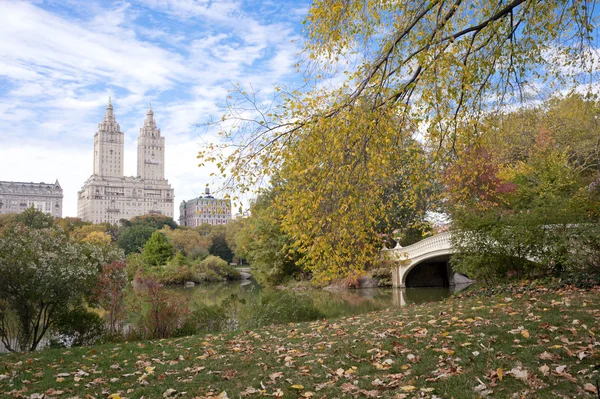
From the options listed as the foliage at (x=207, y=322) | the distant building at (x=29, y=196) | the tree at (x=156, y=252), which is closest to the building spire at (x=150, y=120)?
the distant building at (x=29, y=196)

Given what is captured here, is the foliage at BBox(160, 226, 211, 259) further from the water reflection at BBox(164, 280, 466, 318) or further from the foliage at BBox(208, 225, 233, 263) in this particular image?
the water reflection at BBox(164, 280, 466, 318)

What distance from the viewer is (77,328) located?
33.3 ft

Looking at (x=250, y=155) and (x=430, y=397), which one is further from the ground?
(x=250, y=155)

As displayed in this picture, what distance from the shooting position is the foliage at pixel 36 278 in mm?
9266

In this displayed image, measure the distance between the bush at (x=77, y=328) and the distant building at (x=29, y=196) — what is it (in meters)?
137

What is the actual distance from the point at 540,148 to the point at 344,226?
16.9 m

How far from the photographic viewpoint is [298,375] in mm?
5168

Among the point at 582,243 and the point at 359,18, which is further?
the point at 582,243

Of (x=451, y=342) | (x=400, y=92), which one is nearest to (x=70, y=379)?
(x=451, y=342)

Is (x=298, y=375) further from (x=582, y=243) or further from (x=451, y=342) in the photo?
(x=582, y=243)

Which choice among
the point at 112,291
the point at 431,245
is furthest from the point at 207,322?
the point at 431,245

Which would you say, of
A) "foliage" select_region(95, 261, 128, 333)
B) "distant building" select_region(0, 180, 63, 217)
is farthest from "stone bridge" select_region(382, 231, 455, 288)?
"distant building" select_region(0, 180, 63, 217)

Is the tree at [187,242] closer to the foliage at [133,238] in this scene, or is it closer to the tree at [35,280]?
the foliage at [133,238]

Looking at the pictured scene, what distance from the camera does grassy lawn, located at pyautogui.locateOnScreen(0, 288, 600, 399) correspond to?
4.43 meters
